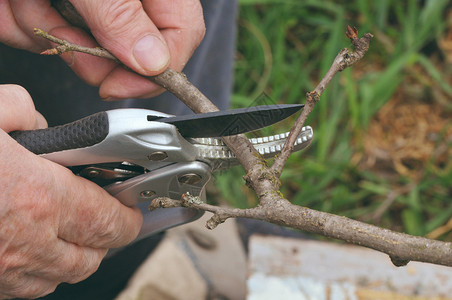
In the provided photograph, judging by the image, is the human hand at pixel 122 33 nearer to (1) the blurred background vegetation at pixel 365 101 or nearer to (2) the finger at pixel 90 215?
(2) the finger at pixel 90 215

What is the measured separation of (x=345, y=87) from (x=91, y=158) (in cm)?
149

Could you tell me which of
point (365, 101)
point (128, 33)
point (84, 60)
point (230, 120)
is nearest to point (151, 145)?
point (230, 120)

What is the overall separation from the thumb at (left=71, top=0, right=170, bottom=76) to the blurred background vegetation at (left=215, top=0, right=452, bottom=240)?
3.20ft

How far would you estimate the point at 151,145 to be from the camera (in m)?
0.86

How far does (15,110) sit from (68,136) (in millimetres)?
141

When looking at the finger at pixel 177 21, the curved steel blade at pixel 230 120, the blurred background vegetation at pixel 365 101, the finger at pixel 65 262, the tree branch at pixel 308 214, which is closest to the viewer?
the tree branch at pixel 308 214

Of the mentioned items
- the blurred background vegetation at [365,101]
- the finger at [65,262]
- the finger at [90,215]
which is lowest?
the finger at [65,262]

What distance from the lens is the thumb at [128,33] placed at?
981 mm

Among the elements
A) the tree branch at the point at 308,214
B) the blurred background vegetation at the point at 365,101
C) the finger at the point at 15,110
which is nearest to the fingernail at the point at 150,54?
the tree branch at the point at 308,214

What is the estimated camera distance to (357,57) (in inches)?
34.3

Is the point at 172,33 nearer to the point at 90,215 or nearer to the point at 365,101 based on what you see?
the point at 90,215

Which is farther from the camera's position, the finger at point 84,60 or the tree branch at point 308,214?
the finger at point 84,60

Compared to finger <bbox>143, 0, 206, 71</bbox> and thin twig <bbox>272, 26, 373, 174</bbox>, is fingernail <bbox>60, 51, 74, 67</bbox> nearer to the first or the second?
finger <bbox>143, 0, 206, 71</bbox>

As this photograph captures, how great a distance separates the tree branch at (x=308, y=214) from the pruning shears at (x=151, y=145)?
49 mm
